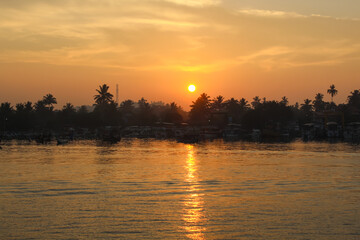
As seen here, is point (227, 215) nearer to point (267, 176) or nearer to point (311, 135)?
point (267, 176)

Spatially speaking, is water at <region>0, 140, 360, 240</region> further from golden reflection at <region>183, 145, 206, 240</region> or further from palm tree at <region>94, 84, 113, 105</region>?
palm tree at <region>94, 84, 113, 105</region>

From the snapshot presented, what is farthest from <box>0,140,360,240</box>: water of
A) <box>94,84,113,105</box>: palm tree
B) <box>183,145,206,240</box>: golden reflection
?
A: <box>94,84,113,105</box>: palm tree

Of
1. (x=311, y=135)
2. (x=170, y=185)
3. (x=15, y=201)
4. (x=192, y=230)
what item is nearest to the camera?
(x=192, y=230)

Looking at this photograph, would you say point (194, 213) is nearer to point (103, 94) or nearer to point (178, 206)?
point (178, 206)

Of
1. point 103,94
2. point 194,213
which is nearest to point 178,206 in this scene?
point 194,213

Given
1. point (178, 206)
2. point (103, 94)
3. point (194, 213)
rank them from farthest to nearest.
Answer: point (103, 94)
point (178, 206)
point (194, 213)

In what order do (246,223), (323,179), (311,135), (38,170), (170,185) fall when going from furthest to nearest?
(311,135) → (38,170) → (323,179) → (170,185) → (246,223)

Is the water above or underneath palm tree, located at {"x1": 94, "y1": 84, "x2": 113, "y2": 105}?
underneath

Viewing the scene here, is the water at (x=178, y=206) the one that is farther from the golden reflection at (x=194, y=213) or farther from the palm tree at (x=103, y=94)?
the palm tree at (x=103, y=94)

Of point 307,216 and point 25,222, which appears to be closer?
point 25,222

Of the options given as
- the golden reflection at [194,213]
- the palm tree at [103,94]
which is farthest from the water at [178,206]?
the palm tree at [103,94]

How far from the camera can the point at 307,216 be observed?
2414 centimetres

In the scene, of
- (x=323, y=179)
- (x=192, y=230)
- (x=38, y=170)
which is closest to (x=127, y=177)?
(x=38, y=170)

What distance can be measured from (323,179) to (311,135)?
13717cm
